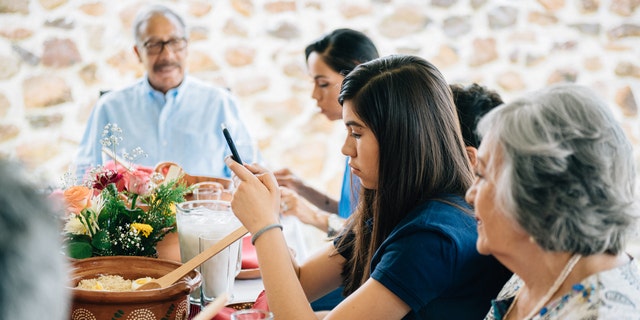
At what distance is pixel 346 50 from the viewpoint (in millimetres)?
2521

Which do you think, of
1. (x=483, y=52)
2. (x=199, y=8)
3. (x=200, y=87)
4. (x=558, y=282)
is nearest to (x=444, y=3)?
(x=483, y=52)

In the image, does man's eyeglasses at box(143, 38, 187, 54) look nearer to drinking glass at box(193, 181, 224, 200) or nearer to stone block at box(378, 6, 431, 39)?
stone block at box(378, 6, 431, 39)

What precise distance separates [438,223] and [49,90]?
2.88 m

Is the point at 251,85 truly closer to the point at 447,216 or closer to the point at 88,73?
the point at 88,73

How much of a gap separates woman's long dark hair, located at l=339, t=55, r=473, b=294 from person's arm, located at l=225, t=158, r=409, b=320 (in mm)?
234

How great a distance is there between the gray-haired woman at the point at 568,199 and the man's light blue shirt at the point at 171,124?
7.12 ft

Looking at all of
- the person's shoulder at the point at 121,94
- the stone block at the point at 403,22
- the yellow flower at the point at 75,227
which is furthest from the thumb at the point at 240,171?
the stone block at the point at 403,22

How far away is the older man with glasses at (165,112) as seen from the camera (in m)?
3.12

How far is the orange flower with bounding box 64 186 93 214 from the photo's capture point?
4.87 ft

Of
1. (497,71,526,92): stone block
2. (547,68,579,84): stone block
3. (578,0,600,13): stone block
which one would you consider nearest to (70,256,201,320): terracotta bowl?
(497,71,526,92): stone block

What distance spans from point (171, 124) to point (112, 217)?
172 cm

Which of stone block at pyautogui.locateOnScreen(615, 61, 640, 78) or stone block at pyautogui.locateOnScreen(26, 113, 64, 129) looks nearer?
stone block at pyautogui.locateOnScreen(26, 113, 64, 129)

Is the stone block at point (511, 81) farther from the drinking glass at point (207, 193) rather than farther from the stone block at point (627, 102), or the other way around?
the drinking glass at point (207, 193)

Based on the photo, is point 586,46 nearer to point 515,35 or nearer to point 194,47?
point 515,35
